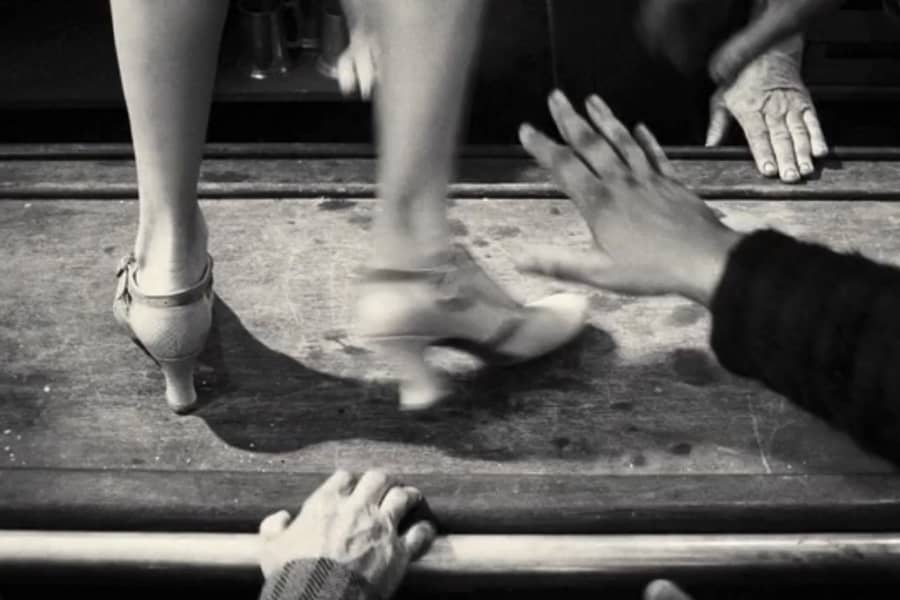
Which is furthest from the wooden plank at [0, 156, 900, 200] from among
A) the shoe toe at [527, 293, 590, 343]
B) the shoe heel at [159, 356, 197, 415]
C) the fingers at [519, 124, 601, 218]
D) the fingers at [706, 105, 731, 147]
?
the fingers at [519, 124, 601, 218]

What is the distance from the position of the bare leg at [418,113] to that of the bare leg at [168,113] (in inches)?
5.8

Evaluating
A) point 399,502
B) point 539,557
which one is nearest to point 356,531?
point 399,502

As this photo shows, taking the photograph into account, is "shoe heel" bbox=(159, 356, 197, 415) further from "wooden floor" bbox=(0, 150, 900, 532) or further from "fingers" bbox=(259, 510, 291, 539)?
"fingers" bbox=(259, 510, 291, 539)

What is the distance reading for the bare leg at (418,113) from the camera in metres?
0.90

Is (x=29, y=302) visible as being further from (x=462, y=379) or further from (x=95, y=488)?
(x=462, y=379)

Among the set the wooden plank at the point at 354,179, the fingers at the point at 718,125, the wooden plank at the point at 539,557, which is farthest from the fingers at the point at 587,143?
the fingers at the point at 718,125

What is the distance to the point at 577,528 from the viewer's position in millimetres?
1097

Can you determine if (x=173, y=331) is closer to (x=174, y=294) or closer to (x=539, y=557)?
(x=174, y=294)

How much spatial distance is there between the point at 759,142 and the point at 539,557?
32.4 inches

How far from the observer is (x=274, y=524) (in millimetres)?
1055

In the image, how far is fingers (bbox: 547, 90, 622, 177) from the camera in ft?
3.30

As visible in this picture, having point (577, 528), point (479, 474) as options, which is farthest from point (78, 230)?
point (577, 528)

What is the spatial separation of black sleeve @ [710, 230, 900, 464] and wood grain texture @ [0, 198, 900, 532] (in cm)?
30

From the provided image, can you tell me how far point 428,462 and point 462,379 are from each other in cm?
12
